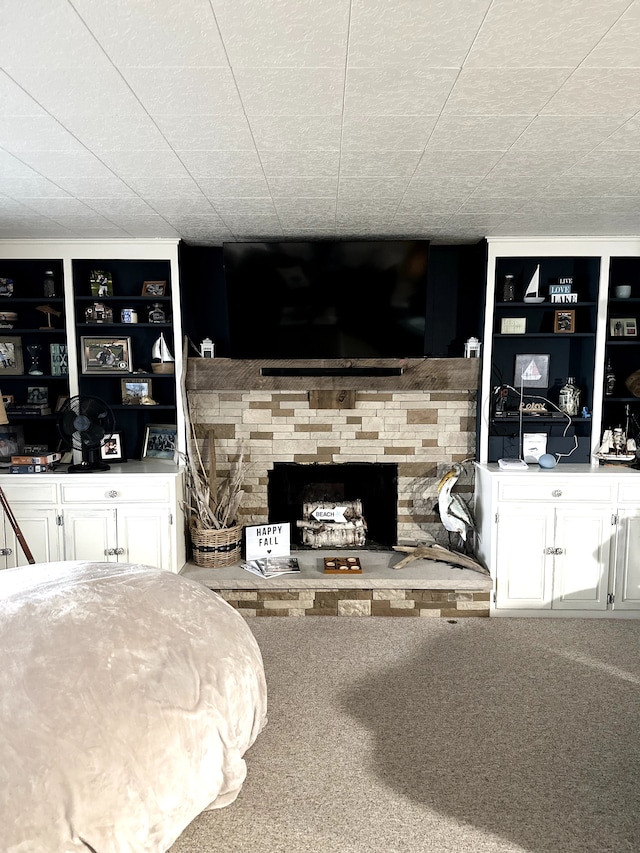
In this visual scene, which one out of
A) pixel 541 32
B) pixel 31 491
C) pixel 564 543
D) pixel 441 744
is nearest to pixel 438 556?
pixel 564 543

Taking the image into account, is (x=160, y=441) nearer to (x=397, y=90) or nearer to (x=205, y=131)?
(x=205, y=131)

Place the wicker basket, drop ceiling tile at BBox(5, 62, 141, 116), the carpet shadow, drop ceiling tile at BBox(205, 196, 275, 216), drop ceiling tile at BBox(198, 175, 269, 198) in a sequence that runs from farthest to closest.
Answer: the wicker basket < drop ceiling tile at BBox(205, 196, 275, 216) < drop ceiling tile at BBox(198, 175, 269, 198) < the carpet shadow < drop ceiling tile at BBox(5, 62, 141, 116)

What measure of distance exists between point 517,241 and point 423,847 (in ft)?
11.3

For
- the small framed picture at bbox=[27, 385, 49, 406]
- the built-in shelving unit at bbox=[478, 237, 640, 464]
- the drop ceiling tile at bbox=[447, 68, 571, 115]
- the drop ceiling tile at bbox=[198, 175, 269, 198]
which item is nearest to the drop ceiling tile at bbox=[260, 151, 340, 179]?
the drop ceiling tile at bbox=[198, 175, 269, 198]

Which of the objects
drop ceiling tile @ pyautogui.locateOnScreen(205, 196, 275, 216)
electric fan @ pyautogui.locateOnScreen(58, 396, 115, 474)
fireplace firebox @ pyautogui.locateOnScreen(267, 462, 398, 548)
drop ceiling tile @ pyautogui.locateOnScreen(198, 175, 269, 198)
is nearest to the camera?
drop ceiling tile @ pyautogui.locateOnScreen(198, 175, 269, 198)

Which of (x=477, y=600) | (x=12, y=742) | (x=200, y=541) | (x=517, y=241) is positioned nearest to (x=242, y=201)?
(x=517, y=241)

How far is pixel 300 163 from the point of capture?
250 cm

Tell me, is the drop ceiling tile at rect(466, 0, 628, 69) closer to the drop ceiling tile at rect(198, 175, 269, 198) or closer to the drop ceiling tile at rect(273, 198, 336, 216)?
the drop ceiling tile at rect(198, 175, 269, 198)

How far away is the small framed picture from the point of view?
4242mm

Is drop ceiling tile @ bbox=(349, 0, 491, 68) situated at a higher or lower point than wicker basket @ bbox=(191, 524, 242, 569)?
higher

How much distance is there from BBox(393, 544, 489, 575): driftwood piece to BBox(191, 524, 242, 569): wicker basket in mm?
1131

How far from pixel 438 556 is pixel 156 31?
3.42 m

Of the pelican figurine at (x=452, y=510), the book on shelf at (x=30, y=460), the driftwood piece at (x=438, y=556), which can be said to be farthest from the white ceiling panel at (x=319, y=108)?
the driftwood piece at (x=438, y=556)

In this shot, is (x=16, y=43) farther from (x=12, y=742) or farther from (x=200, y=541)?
(x=200, y=541)
